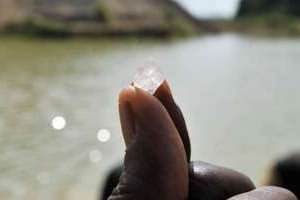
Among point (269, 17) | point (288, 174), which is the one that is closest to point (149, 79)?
point (288, 174)

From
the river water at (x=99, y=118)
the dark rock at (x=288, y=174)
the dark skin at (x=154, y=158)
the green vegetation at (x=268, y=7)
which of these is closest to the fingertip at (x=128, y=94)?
the dark skin at (x=154, y=158)

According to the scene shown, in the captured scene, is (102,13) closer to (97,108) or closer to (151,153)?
(97,108)

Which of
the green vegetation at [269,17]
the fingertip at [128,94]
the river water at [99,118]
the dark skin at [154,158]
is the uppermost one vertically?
the green vegetation at [269,17]

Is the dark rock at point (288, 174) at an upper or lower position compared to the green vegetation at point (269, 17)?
lower

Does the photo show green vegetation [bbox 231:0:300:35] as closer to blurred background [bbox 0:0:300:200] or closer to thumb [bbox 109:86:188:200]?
blurred background [bbox 0:0:300:200]

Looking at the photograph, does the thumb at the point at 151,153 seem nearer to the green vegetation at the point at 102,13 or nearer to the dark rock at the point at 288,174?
the dark rock at the point at 288,174

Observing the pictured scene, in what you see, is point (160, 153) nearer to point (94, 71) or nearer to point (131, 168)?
point (131, 168)
